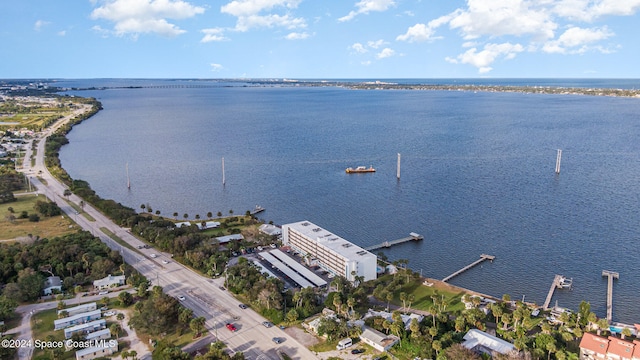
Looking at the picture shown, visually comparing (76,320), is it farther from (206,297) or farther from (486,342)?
(486,342)

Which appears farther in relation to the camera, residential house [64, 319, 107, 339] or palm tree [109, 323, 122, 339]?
residential house [64, 319, 107, 339]

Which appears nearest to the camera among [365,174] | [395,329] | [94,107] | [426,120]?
[395,329]

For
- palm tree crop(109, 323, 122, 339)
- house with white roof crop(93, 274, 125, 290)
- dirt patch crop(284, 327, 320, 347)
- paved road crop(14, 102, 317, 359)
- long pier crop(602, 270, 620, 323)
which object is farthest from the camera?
house with white roof crop(93, 274, 125, 290)

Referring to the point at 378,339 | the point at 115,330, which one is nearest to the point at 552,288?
the point at 378,339

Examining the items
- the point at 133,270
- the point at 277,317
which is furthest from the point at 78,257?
the point at 277,317

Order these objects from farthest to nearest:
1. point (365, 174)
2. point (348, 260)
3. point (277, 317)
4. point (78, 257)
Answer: point (365, 174) → point (78, 257) → point (348, 260) → point (277, 317)

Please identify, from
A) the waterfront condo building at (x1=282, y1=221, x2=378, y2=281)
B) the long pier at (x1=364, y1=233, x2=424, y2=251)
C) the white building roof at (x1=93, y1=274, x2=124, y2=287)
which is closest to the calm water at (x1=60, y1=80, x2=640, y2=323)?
the long pier at (x1=364, y1=233, x2=424, y2=251)

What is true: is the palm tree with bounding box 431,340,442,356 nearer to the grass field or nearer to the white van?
the white van

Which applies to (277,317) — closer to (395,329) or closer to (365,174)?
(395,329)
